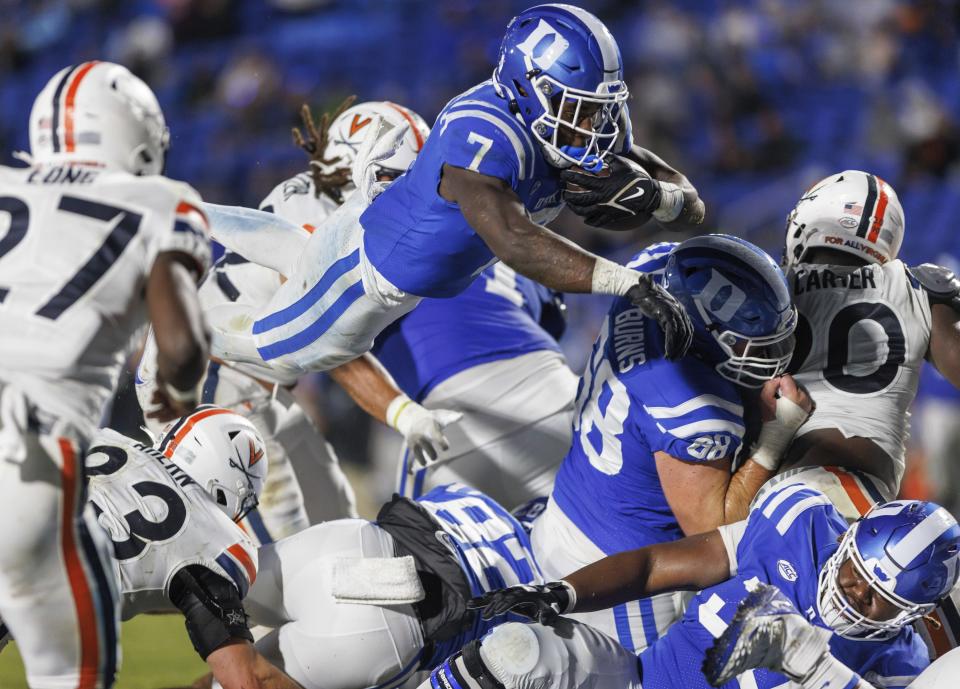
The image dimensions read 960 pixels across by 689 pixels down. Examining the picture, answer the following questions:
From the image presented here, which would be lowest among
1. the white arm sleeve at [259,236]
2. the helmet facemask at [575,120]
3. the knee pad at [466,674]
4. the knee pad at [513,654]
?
the knee pad at [466,674]

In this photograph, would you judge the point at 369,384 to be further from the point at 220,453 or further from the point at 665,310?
the point at 665,310

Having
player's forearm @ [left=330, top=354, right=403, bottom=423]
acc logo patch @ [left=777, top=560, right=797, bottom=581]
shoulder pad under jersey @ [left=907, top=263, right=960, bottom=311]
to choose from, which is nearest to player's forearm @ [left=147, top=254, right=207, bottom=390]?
acc logo patch @ [left=777, top=560, right=797, bottom=581]

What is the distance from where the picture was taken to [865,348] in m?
4.25

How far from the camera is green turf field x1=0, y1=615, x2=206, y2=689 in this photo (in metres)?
4.95

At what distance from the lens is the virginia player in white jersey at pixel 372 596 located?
12.0 ft

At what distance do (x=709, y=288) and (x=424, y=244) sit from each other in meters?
0.88

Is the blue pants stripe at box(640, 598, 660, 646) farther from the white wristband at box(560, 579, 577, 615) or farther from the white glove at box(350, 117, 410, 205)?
the white glove at box(350, 117, 410, 205)

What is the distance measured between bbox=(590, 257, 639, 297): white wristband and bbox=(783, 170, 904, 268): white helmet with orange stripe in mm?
1193

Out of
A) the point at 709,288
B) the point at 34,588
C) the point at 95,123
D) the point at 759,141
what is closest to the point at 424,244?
the point at 709,288

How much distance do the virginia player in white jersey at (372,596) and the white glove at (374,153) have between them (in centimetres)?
116

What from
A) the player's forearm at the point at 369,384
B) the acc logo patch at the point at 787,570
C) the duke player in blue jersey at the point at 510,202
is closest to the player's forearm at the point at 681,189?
the duke player in blue jersey at the point at 510,202

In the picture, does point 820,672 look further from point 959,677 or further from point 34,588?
point 34,588

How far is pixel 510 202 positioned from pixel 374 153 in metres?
1.22

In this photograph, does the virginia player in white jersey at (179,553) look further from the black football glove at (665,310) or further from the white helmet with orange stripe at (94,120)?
the black football glove at (665,310)
